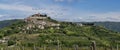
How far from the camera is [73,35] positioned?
182 metres

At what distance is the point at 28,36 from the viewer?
180875 millimetres

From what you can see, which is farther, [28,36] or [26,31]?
[26,31]

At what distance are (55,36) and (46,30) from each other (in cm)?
1915

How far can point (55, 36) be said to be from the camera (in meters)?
173

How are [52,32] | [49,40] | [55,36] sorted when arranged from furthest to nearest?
1. [52,32]
2. [55,36]
3. [49,40]

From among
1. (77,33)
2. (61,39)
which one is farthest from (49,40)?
(77,33)

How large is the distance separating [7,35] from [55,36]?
3069 cm

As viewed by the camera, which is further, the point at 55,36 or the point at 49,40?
the point at 55,36

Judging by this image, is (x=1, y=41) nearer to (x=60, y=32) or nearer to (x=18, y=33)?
(x=18, y=33)

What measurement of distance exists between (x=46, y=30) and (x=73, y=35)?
706 inches

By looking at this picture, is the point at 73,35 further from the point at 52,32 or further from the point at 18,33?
the point at 18,33

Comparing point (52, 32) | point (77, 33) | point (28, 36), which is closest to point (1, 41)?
point (28, 36)

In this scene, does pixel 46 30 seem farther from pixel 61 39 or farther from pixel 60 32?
pixel 61 39

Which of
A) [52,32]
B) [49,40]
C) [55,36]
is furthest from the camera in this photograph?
[52,32]
